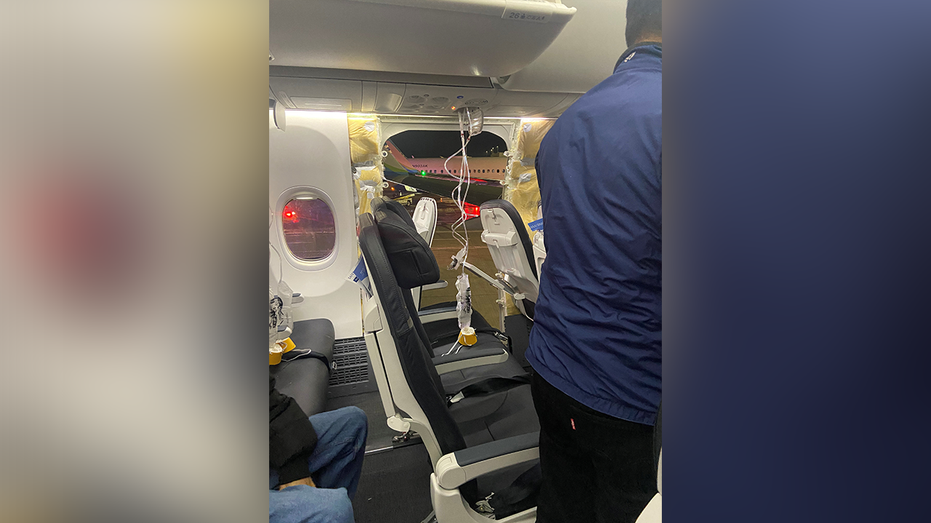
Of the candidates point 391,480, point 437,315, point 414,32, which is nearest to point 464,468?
point 391,480

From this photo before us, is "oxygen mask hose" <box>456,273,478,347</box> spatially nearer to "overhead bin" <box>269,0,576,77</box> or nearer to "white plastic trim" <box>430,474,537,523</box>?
"white plastic trim" <box>430,474,537,523</box>

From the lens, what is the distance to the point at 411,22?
139 cm

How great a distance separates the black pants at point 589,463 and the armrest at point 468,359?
1.07m

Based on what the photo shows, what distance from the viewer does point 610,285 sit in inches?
39.3

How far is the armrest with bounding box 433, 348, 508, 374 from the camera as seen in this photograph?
2.27m

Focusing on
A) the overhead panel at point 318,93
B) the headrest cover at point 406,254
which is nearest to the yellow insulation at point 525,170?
the overhead panel at point 318,93

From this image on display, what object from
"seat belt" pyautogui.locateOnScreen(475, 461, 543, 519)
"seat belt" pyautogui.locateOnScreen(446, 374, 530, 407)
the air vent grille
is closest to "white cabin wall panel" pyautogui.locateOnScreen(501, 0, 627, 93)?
"seat belt" pyautogui.locateOnScreen(446, 374, 530, 407)

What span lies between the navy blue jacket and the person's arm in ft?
2.66
